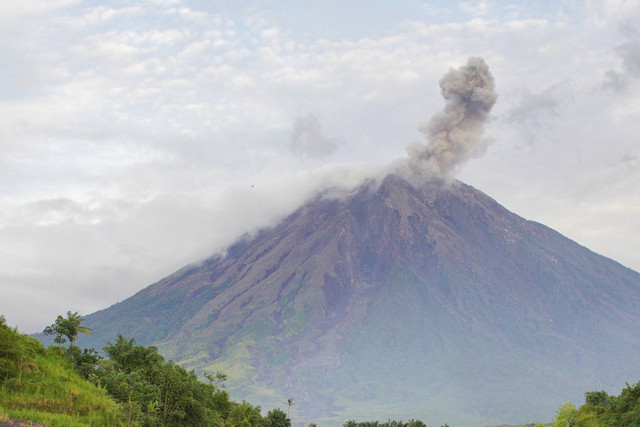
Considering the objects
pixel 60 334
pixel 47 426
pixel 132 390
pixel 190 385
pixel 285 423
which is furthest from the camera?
pixel 285 423

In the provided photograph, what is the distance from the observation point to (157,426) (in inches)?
1585

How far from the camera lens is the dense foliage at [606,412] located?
4700cm

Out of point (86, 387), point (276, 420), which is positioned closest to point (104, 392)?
point (86, 387)

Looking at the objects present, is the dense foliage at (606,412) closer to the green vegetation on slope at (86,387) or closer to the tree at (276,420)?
the green vegetation on slope at (86,387)

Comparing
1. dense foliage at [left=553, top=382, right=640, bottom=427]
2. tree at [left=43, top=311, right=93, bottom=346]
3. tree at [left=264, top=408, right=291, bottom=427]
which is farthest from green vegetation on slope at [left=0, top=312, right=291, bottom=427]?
tree at [left=264, top=408, right=291, bottom=427]

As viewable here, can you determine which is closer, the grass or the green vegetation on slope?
the grass

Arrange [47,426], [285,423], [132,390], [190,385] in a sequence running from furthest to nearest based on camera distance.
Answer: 1. [285,423]
2. [190,385]
3. [132,390]
4. [47,426]

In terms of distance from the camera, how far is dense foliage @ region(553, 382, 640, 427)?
47000mm

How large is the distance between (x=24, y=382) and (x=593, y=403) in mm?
48792

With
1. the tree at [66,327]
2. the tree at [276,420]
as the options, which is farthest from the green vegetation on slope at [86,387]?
the tree at [276,420]

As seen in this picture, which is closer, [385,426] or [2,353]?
[2,353]

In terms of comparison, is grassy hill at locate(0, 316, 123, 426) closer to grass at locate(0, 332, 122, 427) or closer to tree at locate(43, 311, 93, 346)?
grass at locate(0, 332, 122, 427)

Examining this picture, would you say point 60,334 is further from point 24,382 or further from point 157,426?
point 24,382

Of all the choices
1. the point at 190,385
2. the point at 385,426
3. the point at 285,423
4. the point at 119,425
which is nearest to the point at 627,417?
the point at 190,385
